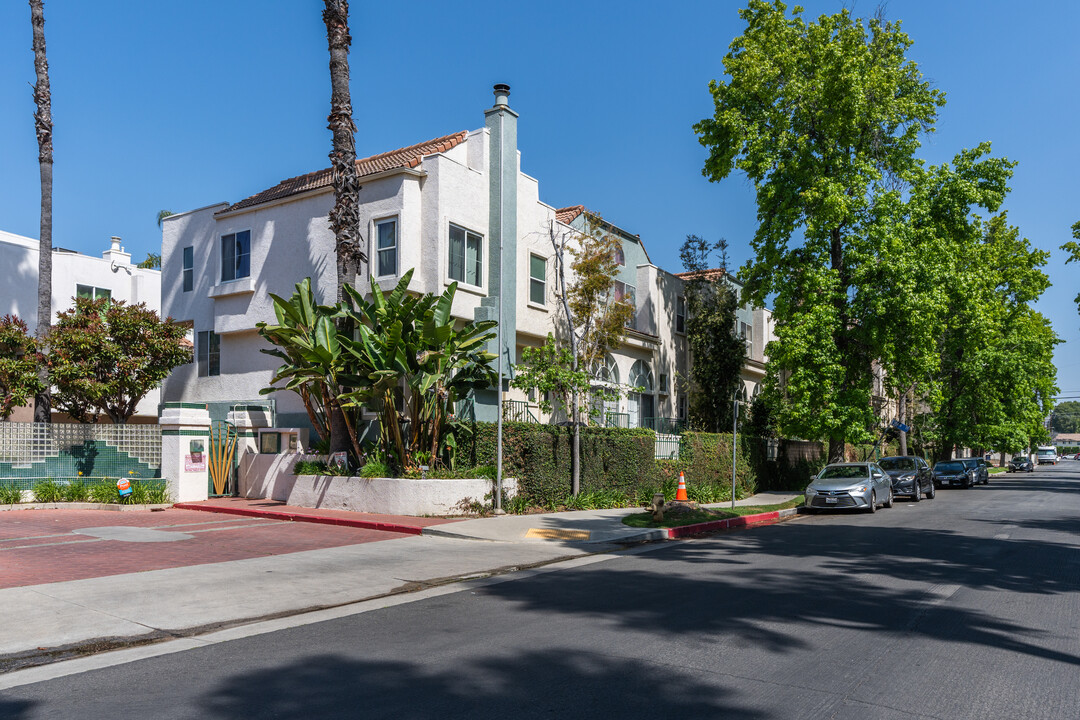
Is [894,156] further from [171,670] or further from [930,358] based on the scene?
[171,670]

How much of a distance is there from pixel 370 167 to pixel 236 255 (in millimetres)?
5220

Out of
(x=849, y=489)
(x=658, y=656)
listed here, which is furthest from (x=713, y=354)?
(x=658, y=656)

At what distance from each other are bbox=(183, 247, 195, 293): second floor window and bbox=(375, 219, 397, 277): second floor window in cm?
869

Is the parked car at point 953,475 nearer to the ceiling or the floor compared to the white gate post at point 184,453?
nearer to the floor

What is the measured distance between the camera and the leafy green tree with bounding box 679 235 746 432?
31.4m

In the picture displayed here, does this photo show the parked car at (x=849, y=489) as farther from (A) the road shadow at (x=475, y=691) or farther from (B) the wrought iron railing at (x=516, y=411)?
(A) the road shadow at (x=475, y=691)

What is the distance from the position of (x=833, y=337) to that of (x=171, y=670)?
84.0 ft

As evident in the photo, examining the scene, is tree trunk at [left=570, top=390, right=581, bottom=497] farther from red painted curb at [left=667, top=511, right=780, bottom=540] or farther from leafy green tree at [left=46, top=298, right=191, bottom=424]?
leafy green tree at [left=46, top=298, right=191, bottom=424]

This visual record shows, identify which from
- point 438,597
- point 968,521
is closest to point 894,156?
point 968,521

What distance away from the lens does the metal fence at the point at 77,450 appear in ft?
63.9

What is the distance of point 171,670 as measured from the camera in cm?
620

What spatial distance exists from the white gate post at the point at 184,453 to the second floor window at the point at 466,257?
7645 mm

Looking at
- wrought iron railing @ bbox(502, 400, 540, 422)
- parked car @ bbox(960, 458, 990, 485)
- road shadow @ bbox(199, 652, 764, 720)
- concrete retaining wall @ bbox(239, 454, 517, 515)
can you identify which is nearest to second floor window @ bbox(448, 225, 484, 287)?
wrought iron railing @ bbox(502, 400, 540, 422)

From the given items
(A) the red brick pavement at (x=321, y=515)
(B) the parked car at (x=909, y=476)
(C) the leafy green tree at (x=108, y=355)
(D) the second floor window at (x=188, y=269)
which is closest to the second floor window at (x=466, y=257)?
(A) the red brick pavement at (x=321, y=515)
